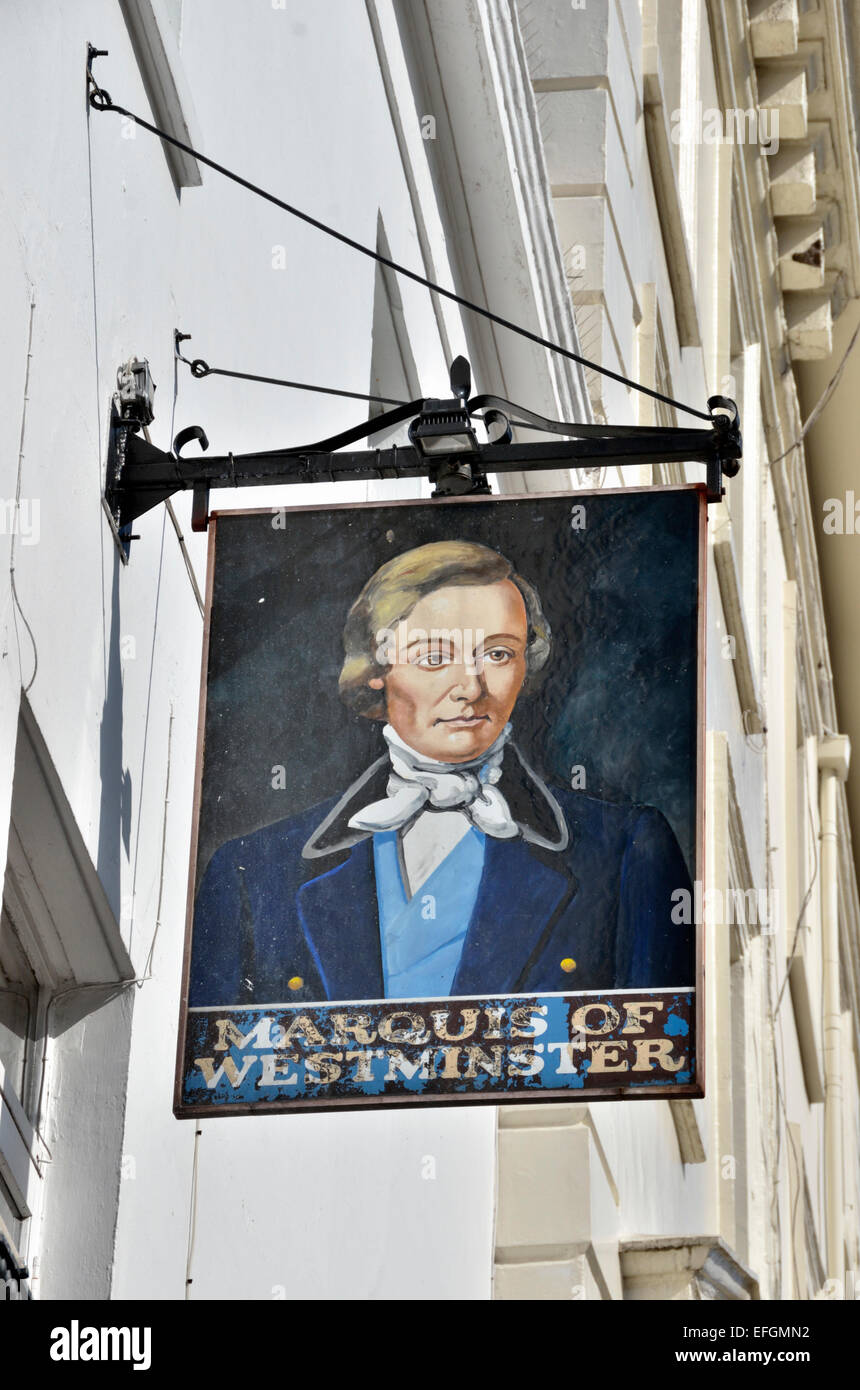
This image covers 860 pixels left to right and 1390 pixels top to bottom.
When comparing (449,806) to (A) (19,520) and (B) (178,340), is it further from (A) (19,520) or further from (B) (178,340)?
(B) (178,340)

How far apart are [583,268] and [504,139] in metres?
1.59

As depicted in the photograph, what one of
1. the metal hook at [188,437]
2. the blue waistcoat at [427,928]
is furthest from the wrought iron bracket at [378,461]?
the blue waistcoat at [427,928]

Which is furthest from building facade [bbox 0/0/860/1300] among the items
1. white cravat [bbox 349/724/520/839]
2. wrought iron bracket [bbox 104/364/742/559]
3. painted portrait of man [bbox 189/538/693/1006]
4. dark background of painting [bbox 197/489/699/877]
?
white cravat [bbox 349/724/520/839]

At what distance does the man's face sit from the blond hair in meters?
0.02

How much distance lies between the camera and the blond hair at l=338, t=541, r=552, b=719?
4.39 metres

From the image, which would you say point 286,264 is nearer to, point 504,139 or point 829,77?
point 504,139

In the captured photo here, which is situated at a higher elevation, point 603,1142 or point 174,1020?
point 603,1142

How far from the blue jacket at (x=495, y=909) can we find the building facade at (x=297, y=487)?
0.33 m

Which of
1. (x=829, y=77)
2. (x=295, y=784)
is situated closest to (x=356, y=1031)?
(x=295, y=784)

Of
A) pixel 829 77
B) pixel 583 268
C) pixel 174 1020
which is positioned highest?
pixel 829 77

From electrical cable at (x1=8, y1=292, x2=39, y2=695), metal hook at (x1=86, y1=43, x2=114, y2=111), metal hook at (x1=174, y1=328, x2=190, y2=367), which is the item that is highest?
metal hook at (x1=86, y1=43, x2=114, y2=111)

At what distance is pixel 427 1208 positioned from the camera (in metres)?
7.15

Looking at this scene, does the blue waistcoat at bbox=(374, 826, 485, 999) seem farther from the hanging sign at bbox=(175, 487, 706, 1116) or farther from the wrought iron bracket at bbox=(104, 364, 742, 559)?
the wrought iron bracket at bbox=(104, 364, 742, 559)

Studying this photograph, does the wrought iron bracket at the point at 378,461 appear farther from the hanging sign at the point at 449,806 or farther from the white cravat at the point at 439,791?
the white cravat at the point at 439,791
